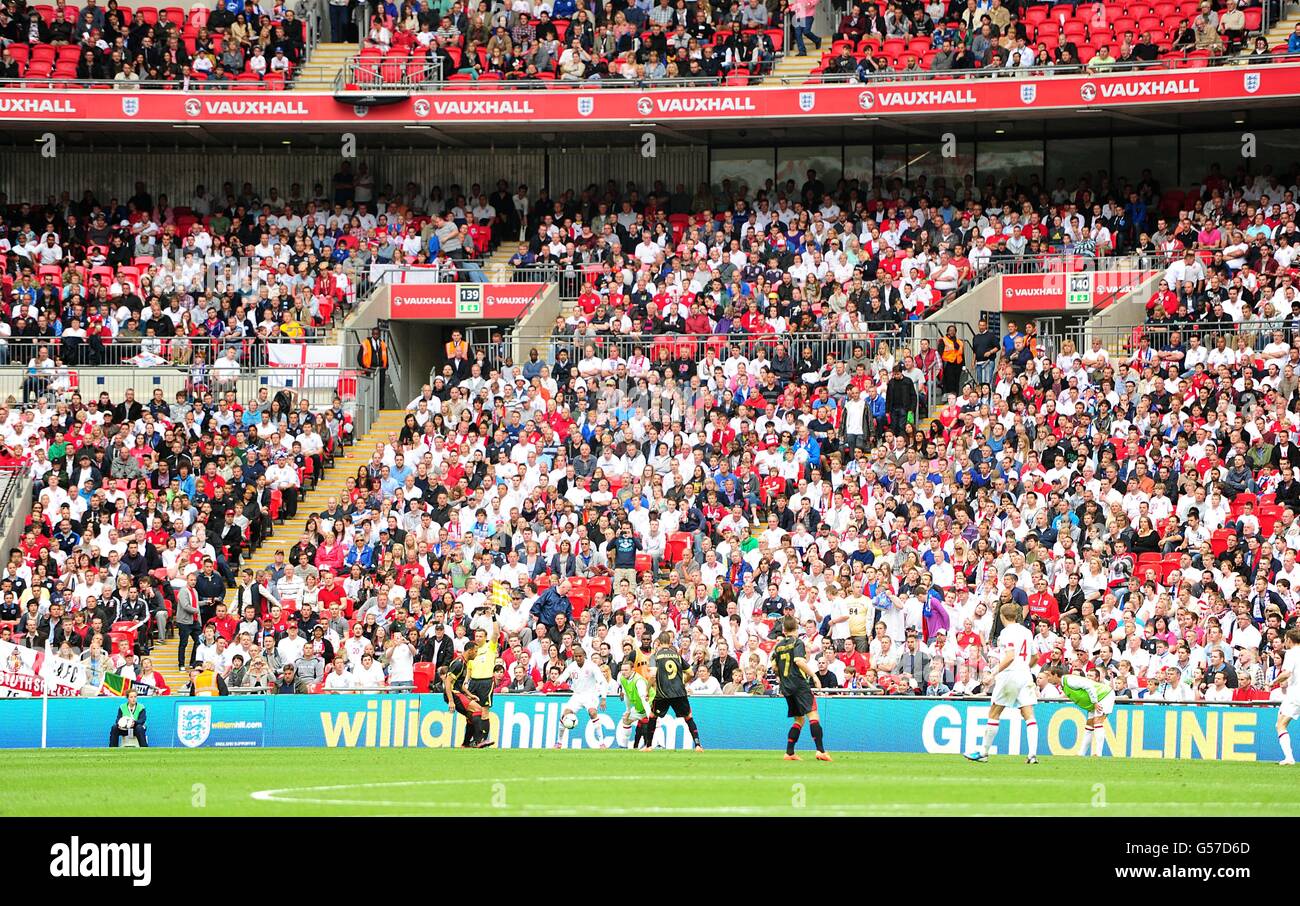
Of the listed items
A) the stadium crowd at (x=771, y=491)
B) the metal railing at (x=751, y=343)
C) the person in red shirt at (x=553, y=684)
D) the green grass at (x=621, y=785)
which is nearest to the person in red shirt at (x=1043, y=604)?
the stadium crowd at (x=771, y=491)

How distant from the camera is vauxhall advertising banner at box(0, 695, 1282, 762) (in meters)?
20.3

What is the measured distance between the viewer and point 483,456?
29.2m

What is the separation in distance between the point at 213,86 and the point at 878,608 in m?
19.9

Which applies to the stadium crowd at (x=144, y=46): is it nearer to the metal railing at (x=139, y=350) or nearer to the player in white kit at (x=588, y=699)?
the metal railing at (x=139, y=350)

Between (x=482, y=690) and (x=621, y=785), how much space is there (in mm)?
5233

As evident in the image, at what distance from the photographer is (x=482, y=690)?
67.6 ft

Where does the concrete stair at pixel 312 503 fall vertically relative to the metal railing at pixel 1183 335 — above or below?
below

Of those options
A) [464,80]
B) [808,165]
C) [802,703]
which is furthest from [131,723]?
[808,165]

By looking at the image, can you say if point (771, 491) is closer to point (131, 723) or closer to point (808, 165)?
point (131, 723)

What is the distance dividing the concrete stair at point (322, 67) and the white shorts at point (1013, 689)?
23503 mm

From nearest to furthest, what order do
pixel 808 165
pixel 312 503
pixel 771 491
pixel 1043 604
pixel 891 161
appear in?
1. pixel 1043 604
2. pixel 771 491
3. pixel 312 503
4. pixel 891 161
5. pixel 808 165

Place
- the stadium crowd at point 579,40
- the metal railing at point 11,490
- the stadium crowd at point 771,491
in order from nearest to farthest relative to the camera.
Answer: the stadium crowd at point 771,491 < the metal railing at point 11,490 < the stadium crowd at point 579,40

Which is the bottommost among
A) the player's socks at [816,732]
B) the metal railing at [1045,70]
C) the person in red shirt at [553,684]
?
the person in red shirt at [553,684]

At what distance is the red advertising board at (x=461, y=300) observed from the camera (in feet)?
117
